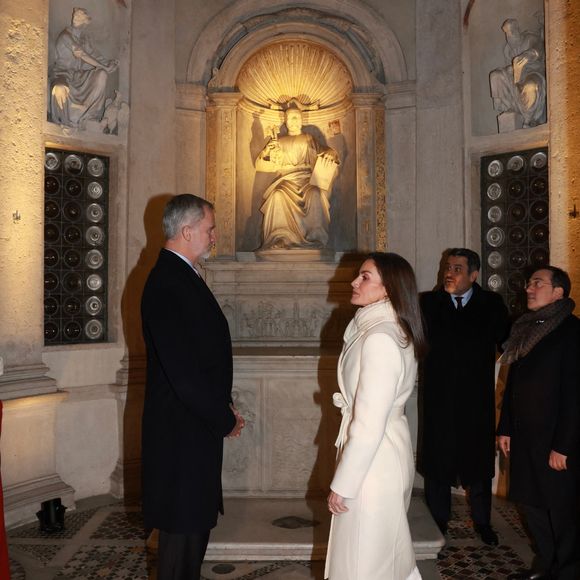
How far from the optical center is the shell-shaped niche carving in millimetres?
6297

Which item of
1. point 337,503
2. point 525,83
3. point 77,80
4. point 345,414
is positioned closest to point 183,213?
point 345,414

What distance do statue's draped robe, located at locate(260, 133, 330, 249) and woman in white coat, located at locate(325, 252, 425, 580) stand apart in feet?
12.0

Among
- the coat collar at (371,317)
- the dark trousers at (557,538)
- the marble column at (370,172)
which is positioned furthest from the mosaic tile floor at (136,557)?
the marble column at (370,172)

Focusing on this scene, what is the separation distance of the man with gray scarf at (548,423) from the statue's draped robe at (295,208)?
2903 mm

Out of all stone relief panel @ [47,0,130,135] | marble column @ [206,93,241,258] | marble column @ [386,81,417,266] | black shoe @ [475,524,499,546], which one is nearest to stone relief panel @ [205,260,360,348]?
marble column @ [206,93,241,258]

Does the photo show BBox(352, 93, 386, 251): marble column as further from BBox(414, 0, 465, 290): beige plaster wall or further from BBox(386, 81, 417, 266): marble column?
BBox(414, 0, 465, 290): beige plaster wall

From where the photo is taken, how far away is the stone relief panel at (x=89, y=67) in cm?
520

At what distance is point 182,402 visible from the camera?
2.42m

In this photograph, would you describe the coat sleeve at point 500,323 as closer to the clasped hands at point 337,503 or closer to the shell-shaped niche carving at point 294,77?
the clasped hands at point 337,503

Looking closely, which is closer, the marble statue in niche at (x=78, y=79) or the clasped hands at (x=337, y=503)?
the clasped hands at (x=337, y=503)

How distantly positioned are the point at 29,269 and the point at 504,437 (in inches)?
141

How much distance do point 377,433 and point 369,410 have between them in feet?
0.28

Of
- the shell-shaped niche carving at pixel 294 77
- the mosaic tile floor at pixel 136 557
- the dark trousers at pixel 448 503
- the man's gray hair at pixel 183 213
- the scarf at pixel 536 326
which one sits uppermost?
the shell-shaped niche carving at pixel 294 77

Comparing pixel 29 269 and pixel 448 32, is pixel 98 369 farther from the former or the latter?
pixel 448 32
